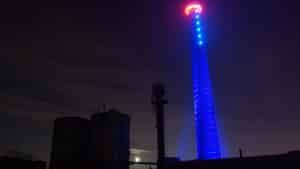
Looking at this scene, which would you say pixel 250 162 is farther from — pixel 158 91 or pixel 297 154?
pixel 158 91

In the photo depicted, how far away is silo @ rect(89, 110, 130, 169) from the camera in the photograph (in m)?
32.6

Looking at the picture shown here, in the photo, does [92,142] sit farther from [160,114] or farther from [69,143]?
→ [160,114]

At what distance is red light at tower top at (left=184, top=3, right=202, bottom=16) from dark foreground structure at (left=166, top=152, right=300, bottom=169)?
52.8 m

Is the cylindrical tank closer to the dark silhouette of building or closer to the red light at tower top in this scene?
the dark silhouette of building

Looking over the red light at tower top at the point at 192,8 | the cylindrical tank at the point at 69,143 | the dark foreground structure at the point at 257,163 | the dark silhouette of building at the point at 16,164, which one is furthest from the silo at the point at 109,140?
the red light at tower top at the point at 192,8

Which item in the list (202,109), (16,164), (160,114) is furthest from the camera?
(202,109)

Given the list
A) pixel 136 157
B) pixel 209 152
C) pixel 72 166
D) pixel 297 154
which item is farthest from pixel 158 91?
pixel 209 152

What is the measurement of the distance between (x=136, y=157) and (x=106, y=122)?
88.6 feet

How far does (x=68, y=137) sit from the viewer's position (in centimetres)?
3397

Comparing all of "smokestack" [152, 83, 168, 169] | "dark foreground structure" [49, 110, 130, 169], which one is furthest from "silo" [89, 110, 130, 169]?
"smokestack" [152, 83, 168, 169]

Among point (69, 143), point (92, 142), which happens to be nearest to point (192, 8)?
point (92, 142)

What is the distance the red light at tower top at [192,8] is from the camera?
76438mm

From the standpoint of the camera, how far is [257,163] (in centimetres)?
2594

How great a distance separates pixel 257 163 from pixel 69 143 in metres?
18.0
